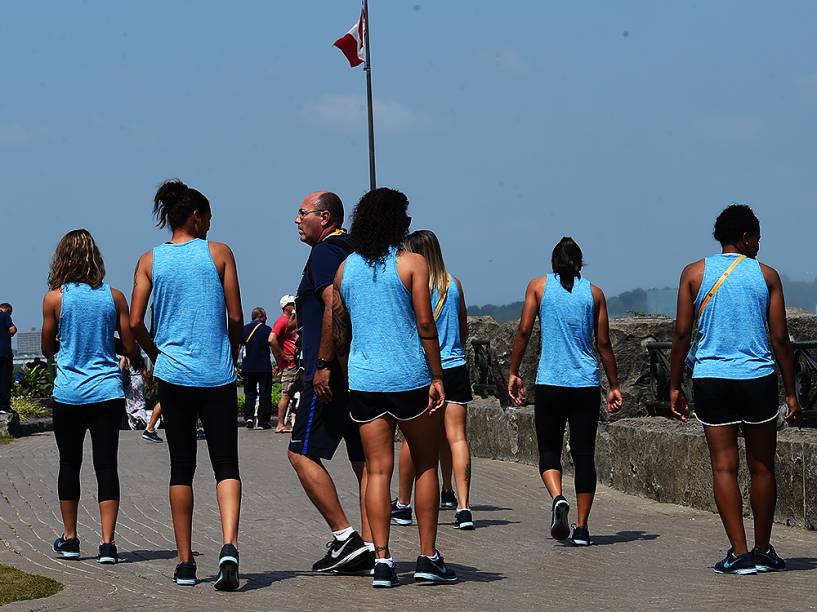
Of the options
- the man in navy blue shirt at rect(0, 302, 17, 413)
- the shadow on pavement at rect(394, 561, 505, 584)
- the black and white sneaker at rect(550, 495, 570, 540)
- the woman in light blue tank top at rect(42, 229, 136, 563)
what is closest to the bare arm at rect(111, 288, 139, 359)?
the woman in light blue tank top at rect(42, 229, 136, 563)

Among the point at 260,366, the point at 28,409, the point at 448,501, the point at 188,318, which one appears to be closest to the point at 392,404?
Result: the point at 188,318

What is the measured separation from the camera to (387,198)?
6.87 m

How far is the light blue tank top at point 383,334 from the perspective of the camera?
21.8 feet

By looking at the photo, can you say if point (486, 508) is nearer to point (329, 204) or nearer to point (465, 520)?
point (465, 520)

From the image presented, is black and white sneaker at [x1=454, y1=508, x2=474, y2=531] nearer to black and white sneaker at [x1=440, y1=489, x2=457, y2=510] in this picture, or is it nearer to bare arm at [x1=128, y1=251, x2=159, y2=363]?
black and white sneaker at [x1=440, y1=489, x2=457, y2=510]

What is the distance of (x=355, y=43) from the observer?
29.7 m

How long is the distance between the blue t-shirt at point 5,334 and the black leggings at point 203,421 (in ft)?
46.5

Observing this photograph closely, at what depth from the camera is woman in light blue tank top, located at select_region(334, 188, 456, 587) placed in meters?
6.64

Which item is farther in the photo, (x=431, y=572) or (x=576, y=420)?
(x=576, y=420)

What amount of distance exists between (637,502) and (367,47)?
20.3m

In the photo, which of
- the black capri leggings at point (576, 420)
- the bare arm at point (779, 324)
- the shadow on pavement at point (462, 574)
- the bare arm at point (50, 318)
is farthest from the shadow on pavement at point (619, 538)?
the bare arm at point (50, 318)

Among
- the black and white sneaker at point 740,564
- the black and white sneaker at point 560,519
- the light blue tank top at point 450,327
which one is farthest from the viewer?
the light blue tank top at point 450,327

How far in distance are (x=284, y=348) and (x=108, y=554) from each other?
11834 mm

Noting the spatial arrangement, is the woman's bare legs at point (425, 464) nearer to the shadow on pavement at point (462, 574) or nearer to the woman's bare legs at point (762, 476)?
the shadow on pavement at point (462, 574)
